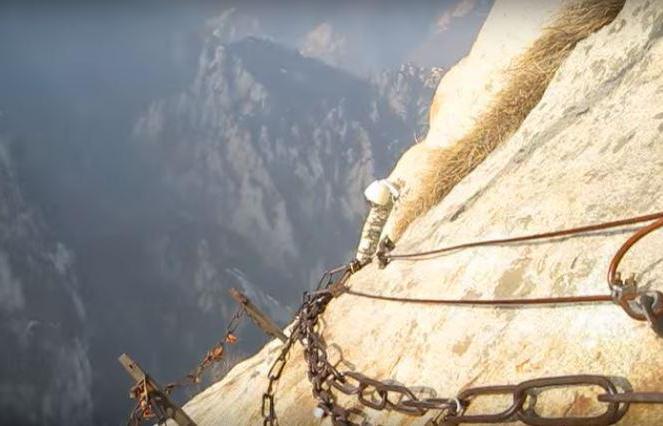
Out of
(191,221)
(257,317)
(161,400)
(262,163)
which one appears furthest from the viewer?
(262,163)

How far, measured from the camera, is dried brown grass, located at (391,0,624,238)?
5160 mm

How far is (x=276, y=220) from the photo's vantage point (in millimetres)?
85062

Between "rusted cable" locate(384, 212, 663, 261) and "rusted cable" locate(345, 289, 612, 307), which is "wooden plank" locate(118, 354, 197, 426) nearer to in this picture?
"rusted cable" locate(345, 289, 612, 307)

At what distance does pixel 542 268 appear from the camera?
297 centimetres

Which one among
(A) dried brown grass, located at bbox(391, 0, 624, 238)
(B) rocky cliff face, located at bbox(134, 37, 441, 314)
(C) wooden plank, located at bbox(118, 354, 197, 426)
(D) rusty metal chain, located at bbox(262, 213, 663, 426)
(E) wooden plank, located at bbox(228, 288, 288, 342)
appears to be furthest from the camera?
(B) rocky cliff face, located at bbox(134, 37, 441, 314)

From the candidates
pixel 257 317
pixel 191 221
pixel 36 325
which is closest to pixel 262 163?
pixel 191 221

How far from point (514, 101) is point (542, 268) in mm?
3308

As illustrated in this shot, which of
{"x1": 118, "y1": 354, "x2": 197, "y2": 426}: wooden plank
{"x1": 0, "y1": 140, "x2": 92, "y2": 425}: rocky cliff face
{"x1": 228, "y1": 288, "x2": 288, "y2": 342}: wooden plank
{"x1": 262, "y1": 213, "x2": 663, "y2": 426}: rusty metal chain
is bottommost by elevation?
{"x1": 262, "y1": 213, "x2": 663, "y2": 426}: rusty metal chain

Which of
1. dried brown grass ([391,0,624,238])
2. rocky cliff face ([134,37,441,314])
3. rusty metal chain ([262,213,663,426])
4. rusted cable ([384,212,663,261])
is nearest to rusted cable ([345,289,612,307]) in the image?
rusty metal chain ([262,213,663,426])

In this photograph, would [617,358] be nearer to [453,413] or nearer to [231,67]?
[453,413]

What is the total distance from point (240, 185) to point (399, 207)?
263ft

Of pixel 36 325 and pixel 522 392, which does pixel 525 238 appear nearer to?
pixel 522 392

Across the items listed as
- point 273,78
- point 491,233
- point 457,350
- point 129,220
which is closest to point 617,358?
point 457,350

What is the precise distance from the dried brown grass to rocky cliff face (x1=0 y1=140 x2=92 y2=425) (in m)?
55.2
